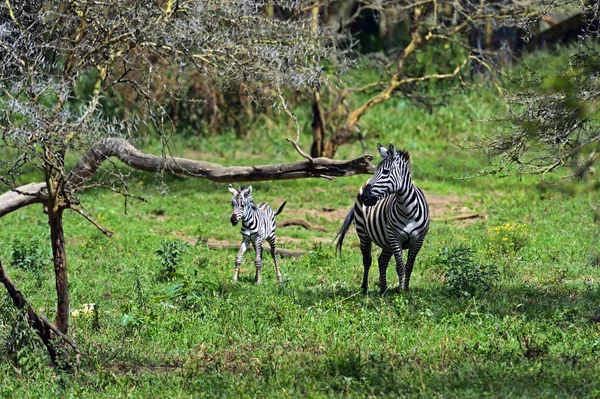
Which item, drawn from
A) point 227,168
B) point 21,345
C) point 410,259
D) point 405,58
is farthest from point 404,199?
point 405,58

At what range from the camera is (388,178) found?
11.5m

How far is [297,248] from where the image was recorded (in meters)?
Answer: 15.9

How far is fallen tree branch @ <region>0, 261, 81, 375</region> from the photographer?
865 cm

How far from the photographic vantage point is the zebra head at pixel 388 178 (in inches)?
450

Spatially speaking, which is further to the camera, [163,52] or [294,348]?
[163,52]

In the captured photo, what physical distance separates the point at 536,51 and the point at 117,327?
21.6 m

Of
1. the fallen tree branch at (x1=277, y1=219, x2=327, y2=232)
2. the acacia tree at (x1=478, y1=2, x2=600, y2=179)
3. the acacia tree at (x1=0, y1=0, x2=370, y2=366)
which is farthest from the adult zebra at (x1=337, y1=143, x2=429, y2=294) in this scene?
the fallen tree branch at (x1=277, y1=219, x2=327, y2=232)

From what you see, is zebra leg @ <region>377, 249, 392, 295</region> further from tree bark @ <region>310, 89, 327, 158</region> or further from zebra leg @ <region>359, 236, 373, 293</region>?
tree bark @ <region>310, 89, 327, 158</region>

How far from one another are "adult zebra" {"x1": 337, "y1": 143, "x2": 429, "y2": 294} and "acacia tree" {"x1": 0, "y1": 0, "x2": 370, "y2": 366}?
0.84 m

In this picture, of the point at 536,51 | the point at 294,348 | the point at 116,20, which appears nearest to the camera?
the point at 294,348

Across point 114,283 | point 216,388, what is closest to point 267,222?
point 114,283

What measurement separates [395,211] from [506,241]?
3324mm

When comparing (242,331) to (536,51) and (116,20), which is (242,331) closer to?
(116,20)

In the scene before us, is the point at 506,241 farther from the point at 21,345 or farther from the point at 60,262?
the point at 21,345
